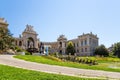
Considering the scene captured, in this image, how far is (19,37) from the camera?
103375 millimetres

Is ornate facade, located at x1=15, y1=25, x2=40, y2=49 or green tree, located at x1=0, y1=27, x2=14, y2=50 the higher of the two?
ornate facade, located at x1=15, y1=25, x2=40, y2=49

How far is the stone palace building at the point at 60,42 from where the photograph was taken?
8988 cm

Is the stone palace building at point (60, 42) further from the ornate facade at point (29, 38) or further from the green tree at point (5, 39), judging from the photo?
the green tree at point (5, 39)

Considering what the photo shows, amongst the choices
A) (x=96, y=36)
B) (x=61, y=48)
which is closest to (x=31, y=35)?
(x=61, y=48)

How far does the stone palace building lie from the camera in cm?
8988

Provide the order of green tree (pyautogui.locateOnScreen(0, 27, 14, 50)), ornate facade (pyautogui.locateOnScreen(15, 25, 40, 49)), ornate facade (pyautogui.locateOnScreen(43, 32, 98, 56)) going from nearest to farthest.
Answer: green tree (pyautogui.locateOnScreen(0, 27, 14, 50)), ornate facade (pyautogui.locateOnScreen(15, 25, 40, 49)), ornate facade (pyautogui.locateOnScreen(43, 32, 98, 56))

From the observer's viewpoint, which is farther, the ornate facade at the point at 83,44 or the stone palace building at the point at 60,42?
the ornate facade at the point at 83,44

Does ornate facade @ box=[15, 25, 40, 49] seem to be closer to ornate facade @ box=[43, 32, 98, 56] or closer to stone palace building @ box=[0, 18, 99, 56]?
stone palace building @ box=[0, 18, 99, 56]

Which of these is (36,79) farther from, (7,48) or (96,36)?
(96,36)

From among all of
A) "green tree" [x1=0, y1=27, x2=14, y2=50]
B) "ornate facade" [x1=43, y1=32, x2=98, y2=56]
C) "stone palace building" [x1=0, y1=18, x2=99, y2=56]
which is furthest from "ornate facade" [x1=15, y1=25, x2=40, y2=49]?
"green tree" [x1=0, y1=27, x2=14, y2=50]

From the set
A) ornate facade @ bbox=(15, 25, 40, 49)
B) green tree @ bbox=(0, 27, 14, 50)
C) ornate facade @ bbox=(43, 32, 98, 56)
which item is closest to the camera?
green tree @ bbox=(0, 27, 14, 50)

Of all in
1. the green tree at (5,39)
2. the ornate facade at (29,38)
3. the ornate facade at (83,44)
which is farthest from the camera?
the ornate facade at (83,44)

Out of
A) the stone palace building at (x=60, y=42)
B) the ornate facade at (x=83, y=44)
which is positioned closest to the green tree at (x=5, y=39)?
the stone palace building at (x=60, y=42)

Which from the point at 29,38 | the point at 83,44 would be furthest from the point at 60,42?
the point at 29,38
